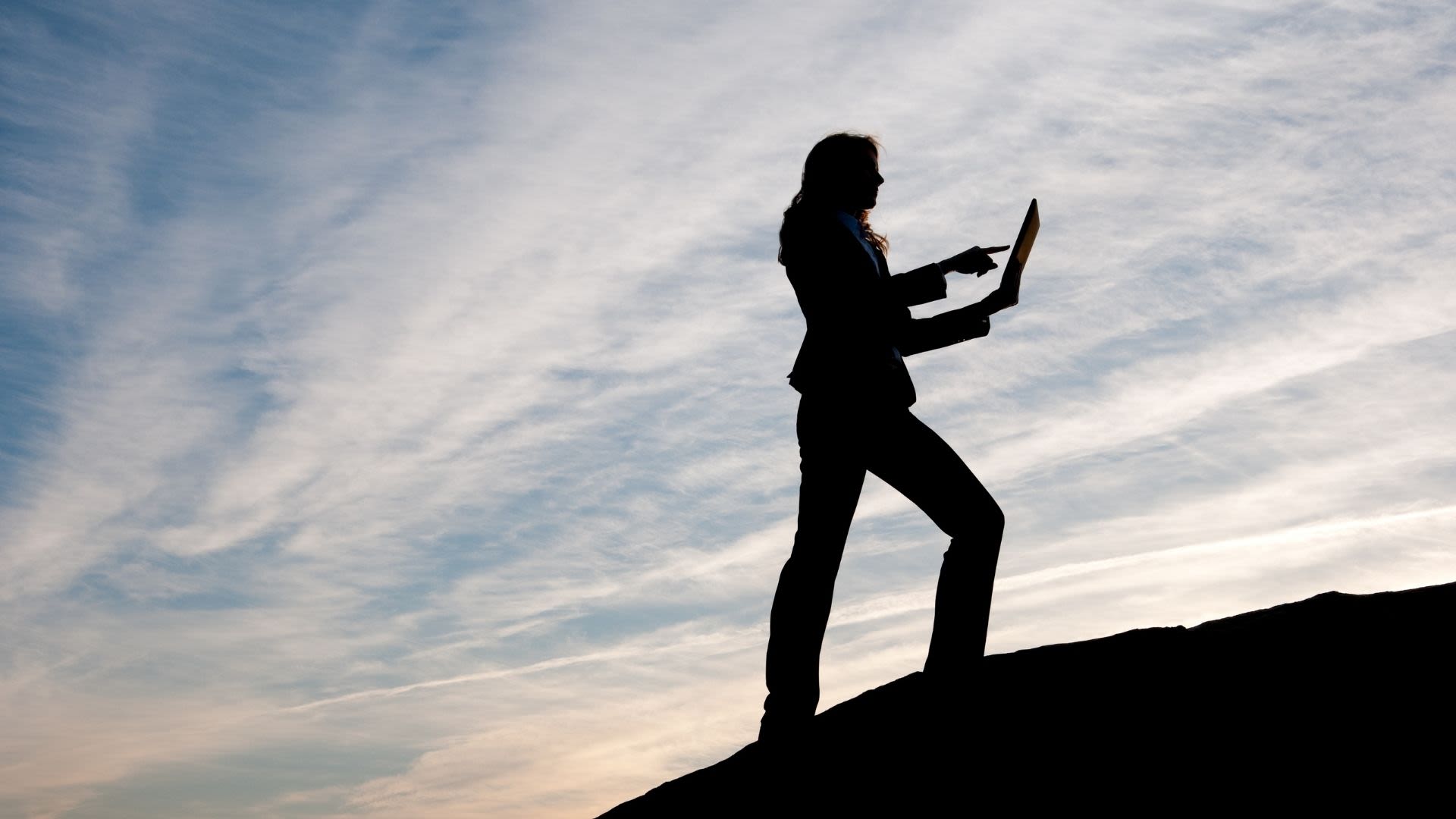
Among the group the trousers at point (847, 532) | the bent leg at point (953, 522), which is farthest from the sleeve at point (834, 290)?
the bent leg at point (953, 522)

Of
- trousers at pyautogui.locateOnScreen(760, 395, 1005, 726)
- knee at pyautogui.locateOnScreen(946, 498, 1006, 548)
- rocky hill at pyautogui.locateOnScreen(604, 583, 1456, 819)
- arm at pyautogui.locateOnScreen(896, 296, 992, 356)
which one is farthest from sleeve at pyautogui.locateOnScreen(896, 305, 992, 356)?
rocky hill at pyautogui.locateOnScreen(604, 583, 1456, 819)

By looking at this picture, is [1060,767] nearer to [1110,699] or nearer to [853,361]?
[1110,699]

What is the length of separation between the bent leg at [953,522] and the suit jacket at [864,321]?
0.77 feet

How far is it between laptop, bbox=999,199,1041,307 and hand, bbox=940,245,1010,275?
0.21m

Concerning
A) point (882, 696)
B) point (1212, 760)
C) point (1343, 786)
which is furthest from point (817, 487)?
point (1343, 786)

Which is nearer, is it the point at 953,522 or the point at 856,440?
the point at 953,522

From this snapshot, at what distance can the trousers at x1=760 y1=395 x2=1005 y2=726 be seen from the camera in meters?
5.58

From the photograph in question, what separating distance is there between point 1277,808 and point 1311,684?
777 mm

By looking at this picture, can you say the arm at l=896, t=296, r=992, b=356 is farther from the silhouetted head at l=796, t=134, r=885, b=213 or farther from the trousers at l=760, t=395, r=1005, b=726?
the silhouetted head at l=796, t=134, r=885, b=213

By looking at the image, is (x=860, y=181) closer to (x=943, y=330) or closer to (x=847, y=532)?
(x=943, y=330)

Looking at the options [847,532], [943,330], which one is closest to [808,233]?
[943,330]

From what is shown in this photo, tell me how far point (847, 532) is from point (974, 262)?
4.31ft

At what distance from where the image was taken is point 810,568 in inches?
226

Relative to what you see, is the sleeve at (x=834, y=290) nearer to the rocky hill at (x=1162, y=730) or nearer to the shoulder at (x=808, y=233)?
the shoulder at (x=808, y=233)
